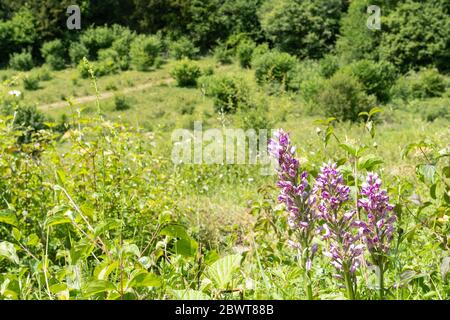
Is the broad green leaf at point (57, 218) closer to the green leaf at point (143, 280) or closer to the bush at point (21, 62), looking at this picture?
the green leaf at point (143, 280)

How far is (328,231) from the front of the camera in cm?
104

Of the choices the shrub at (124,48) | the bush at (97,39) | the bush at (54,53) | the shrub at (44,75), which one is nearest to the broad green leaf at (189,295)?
the shrub at (44,75)

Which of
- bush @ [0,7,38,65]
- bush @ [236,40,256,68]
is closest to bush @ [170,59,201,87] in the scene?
bush @ [236,40,256,68]

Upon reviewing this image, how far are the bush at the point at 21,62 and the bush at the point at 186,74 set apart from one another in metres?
9.06

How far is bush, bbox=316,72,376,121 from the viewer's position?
14.7 meters

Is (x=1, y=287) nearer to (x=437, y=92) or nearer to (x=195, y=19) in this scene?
(x=437, y=92)

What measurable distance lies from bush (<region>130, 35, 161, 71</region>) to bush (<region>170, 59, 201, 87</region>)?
3139 mm

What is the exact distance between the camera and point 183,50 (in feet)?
90.4

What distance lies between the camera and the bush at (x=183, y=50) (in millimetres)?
27438

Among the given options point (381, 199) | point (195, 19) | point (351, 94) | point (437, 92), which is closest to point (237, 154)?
point (381, 199)

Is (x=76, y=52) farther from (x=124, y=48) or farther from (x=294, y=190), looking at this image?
(x=294, y=190)

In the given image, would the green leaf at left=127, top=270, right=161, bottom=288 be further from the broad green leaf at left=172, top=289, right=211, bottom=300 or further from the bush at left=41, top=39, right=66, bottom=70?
the bush at left=41, top=39, right=66, bottom=70

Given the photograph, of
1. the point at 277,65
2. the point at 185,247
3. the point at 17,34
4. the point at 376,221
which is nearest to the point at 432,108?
the point at 277,65

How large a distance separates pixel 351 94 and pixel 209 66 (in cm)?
1039
